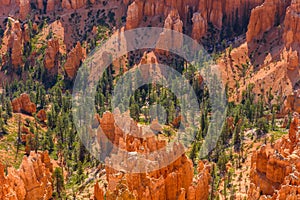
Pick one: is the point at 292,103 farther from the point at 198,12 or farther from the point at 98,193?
the point at 198,12

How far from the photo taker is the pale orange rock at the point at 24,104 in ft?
377

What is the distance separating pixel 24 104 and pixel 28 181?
44.6 meters

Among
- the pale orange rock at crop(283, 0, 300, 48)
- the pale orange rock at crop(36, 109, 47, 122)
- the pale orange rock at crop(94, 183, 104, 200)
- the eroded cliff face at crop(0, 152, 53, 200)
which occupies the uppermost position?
the pale orange rock at crop(283, 0, 300, 48)

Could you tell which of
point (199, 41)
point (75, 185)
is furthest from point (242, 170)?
point (199, 41)

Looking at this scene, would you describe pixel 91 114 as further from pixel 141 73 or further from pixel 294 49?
pixel 294 49

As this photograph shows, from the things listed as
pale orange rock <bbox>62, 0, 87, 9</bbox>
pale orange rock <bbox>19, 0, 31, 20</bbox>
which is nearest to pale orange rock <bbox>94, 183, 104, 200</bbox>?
pale orange rock <bbox>62, 0, 87, 9</bbox>

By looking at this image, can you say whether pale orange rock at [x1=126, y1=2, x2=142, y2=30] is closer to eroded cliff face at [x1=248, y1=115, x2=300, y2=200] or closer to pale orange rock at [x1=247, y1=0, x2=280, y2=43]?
pale orange rock at [x1=247, y1=0, x2=280, y2=43]

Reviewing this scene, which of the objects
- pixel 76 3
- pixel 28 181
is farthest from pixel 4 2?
pixel 28 181

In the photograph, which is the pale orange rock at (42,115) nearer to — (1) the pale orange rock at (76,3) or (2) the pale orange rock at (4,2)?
(1) the pale orange rock at (76,3)

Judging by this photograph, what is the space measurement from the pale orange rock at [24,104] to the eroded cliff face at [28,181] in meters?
35.7

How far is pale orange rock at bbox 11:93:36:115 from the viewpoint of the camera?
377 ft

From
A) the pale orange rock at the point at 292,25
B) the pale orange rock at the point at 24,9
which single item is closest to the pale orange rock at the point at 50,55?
the pale orange rock at the point at 24,9

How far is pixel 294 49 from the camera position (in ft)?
394

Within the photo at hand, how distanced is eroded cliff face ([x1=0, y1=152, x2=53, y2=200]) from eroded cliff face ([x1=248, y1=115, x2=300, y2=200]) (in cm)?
2673
